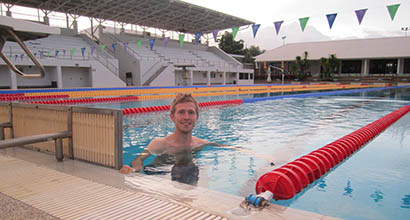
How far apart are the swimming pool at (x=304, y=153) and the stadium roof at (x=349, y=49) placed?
33554mm

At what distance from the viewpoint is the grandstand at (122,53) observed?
73.6ft

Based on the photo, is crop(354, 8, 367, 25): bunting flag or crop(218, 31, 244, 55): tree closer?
crop(354, 8, 367, 25): bunting flag

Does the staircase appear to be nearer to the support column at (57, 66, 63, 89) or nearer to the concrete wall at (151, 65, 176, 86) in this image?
the concrete wall at (151, 65, 176, 86)

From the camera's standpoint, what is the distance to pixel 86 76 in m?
25.2

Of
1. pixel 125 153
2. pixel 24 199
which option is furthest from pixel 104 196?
pixel 125 153

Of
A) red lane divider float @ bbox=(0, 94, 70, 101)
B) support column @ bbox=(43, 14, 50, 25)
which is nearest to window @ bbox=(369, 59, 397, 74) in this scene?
red lane divider float @ bbox=(0, 94, 70, 101)

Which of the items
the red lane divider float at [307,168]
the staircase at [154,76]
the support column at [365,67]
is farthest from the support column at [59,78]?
the support column at [365,67]

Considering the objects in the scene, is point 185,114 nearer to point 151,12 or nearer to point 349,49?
point 151,12

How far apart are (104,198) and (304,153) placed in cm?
406

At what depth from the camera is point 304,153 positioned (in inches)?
210

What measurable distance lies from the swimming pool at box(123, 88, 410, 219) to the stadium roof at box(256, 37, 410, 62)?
33.6 m

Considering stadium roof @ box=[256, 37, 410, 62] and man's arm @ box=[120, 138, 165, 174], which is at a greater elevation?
stadium roof @ box=[256, 37, 410, 62]

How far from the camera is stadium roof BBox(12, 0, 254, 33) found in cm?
2620

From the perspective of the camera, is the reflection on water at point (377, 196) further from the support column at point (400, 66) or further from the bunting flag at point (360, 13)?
the support column at point (400, 66)
